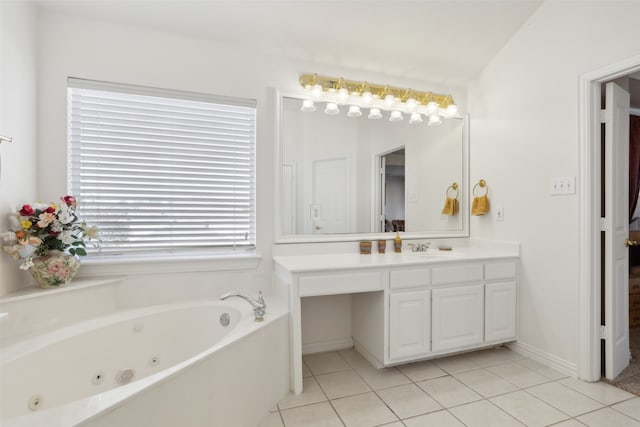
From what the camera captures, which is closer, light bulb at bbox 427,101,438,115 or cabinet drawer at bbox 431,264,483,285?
cabinet drawer at bbox 431,264,483,285

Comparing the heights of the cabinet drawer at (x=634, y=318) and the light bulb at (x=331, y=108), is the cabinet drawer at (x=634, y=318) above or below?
below

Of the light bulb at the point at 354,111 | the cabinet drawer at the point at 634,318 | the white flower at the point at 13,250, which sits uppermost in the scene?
the light bulb at the point at 354,111

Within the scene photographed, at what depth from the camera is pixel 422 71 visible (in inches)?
110

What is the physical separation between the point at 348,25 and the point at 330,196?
124cm

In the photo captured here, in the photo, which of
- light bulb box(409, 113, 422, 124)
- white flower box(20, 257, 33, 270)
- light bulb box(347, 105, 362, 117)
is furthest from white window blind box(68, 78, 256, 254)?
light bulb box(409, 113, 422, 124)

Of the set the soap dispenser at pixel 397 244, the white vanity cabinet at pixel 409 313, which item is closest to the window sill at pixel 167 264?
the white vanity cabinet at pixel 409 313

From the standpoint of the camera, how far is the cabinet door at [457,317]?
2.29 metres

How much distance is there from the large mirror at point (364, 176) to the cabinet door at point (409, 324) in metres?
0.66

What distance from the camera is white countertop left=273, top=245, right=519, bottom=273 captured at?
211 cm

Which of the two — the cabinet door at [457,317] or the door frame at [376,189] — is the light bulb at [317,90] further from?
the cabinet door at [457,317]

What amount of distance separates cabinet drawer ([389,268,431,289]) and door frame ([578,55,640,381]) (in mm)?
985

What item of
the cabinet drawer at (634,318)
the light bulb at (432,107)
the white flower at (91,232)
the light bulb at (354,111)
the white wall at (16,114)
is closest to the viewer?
the white wall at (16,114)

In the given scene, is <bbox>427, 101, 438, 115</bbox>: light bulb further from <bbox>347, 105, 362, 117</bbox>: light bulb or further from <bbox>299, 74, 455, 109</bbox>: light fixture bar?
<bbox>347, 105, 362, 117</bbox>: light bulb

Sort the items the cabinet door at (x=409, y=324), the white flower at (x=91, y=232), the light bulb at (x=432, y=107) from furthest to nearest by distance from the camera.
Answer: the light bulb at (x=432, y=107) → the cabinet door at (x=409, y=324) → the white flower at (x=91, y=232)
